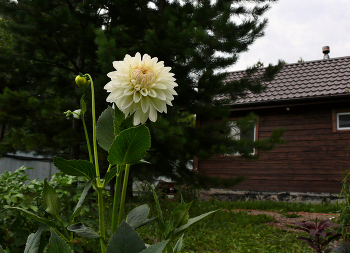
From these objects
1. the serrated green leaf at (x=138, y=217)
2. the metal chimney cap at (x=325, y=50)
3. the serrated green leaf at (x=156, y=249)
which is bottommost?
the serrated green leaf at (x=156, y=249)

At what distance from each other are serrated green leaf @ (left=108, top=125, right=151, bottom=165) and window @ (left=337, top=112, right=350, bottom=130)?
937 centimetres

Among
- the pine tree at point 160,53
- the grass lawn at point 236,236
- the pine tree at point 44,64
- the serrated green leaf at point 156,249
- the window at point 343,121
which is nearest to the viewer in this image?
the serrated green leaf at point 156,249

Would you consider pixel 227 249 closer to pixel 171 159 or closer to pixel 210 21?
pixel 171 159

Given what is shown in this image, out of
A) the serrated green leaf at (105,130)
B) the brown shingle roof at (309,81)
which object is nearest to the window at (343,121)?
the brown shingle roof at (309,81)

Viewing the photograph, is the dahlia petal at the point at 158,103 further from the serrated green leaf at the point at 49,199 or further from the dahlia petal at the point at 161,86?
the serrated green leaf at the point at 49,199

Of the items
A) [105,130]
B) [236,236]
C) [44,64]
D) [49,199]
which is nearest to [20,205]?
[49,199]

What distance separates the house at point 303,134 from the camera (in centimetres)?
862

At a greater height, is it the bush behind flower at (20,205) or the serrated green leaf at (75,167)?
the serrated green leaf at (75,167)

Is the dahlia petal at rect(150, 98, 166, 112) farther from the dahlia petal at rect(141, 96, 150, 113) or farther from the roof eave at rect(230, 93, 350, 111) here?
the roof eave at rect(230, 93, 350, 111)

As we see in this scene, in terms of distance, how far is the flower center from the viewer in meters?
0.80

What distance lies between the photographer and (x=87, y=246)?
307cm

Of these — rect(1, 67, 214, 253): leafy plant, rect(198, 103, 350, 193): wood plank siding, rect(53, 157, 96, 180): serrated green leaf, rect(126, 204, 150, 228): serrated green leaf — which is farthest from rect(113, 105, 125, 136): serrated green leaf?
rect(198, 103, 350, 193): wood plank siding

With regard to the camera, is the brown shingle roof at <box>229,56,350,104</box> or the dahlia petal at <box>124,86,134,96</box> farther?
the brown shingle roof at <box>229,56,350,104</box>

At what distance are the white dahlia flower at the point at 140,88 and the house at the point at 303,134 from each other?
26.1ft
